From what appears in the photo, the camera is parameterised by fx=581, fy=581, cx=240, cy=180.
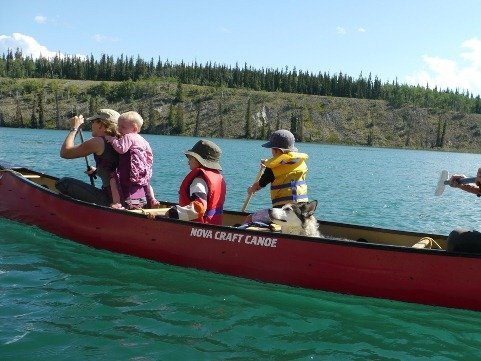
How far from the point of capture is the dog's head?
30.7 ft

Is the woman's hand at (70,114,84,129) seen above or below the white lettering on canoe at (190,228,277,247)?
above

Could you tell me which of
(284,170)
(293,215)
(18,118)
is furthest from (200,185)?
(18,118)

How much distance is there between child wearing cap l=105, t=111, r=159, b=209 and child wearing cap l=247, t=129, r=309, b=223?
226cm

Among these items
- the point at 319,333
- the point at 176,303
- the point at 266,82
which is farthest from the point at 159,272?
the point at 266,82

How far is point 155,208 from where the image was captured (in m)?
11.4

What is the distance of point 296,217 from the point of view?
30.8 ft

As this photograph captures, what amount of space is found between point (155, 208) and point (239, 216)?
1.74m

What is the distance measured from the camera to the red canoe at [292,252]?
8125 millimetres

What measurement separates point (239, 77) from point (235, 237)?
180 m

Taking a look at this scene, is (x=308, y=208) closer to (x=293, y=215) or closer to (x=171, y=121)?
(x=293, y=215)

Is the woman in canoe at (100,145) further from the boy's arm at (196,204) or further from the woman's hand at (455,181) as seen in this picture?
the woman's hand at (455,181)

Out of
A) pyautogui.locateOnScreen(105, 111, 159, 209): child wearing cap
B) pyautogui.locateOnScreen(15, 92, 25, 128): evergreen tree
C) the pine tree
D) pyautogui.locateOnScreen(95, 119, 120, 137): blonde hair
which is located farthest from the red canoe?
the pine tree

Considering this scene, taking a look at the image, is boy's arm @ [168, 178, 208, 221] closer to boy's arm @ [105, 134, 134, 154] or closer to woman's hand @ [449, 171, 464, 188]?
boy's arm @ [105, 134, 134, 154]

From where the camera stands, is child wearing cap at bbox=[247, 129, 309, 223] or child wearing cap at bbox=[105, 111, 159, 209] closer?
child wearing cap at bbox=[247, 129, 309, 223]
